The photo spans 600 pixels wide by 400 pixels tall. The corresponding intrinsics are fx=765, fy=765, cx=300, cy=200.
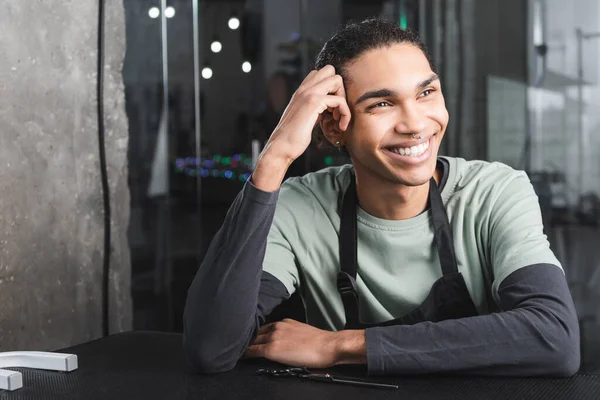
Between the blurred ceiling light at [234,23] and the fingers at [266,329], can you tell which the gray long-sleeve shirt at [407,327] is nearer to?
the fingers at [266,329]

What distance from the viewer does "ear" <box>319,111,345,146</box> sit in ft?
5.43

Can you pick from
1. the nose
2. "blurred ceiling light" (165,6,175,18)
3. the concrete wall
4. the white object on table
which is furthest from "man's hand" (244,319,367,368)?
"blurred ceiling light" (165,6,175,18)

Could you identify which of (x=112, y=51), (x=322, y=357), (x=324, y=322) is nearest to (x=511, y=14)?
(x=112, y=51)

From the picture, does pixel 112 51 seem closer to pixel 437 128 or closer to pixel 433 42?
pixel 437 128

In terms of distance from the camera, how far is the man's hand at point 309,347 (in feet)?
4.14

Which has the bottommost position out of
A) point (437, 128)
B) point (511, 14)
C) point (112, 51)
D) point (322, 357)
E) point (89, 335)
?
point (89, 335)

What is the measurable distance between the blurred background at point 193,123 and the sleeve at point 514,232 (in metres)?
1.05

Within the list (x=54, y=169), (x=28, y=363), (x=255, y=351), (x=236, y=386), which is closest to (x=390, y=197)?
(x=255, y=351)

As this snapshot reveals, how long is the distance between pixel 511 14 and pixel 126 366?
2386mm

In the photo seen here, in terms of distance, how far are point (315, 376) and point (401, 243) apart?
Result: 45cm

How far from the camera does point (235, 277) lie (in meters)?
1.39

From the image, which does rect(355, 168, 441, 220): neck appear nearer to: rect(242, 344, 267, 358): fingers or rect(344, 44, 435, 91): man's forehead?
rect(344, 44, 435, 91): man's forehead

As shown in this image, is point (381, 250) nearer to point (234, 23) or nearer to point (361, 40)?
point (361, 40)

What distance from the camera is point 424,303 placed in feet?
4.91
